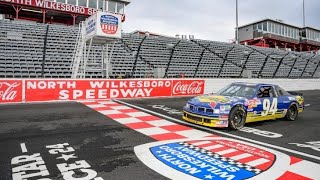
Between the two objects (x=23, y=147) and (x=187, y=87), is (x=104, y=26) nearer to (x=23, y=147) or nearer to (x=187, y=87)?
(x=187, y=87)

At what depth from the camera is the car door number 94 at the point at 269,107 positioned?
796 centimetres

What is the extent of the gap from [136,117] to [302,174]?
519 centimetres

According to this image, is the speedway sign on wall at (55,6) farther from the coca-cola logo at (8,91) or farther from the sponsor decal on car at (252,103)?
the sponsor decal on car at (252,103)

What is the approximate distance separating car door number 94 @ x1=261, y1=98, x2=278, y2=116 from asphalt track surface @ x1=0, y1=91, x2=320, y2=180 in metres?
0.37

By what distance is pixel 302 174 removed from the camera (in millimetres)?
4023

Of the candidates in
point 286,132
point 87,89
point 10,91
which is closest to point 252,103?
point 286,132

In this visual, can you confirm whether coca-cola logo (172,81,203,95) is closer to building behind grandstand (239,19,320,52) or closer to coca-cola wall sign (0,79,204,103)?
coca-cola wall sign (0,79,204,103)

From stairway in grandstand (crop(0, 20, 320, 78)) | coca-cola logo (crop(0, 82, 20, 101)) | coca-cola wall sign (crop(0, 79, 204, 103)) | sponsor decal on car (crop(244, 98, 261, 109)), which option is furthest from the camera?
stairway in grandstand (crop(0, 20, 320, 78))

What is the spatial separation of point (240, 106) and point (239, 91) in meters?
0.95

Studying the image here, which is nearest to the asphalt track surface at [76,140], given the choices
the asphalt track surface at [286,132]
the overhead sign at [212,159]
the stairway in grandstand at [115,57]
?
the overhead sign at [212,159]

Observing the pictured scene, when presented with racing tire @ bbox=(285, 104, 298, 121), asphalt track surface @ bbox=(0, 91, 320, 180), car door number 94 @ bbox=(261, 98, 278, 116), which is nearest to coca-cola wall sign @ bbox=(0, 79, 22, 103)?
asphalt track surface @ bbox=(0, 91, 320, 180)

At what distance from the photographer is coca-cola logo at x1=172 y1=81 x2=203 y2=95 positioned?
1530 centimetres

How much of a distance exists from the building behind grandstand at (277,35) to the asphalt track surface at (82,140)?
38.2 meters

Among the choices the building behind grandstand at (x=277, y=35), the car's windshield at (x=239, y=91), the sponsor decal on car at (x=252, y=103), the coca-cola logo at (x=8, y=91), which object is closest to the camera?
the sponsor decal on car at (x=252, y=103)
